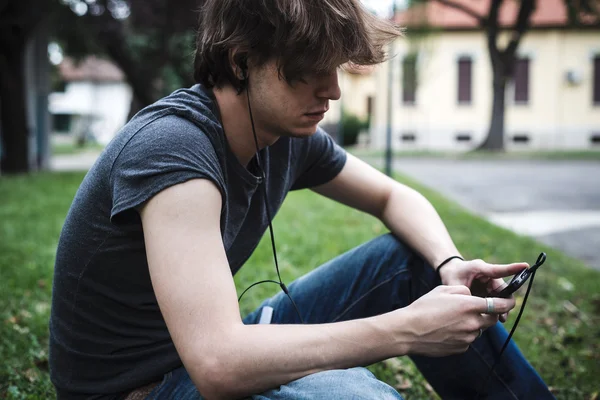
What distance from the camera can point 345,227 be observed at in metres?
6.05

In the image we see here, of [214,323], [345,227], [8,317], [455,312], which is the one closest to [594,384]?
[455,312]

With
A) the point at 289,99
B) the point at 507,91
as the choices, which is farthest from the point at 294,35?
the point at 507,91

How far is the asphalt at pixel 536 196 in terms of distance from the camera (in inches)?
255

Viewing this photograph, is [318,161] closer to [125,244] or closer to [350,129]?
[125,244]

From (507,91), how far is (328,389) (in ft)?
95.6

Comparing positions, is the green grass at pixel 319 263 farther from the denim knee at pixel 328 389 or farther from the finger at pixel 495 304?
the denim knee at pixel 328 389

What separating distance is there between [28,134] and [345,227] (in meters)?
9.80

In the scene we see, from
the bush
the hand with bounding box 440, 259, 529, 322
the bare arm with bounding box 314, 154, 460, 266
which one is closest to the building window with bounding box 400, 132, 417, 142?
the bush

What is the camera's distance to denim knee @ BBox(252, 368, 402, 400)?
4.22 feet

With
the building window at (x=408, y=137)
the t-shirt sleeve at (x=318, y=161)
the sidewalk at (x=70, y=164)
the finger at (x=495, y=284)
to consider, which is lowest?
the building window at (x=408, y=137)

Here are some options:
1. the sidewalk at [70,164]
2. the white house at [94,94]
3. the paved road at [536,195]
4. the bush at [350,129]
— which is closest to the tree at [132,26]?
the sidewalk at [70,164]

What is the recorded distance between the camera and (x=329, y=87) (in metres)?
1.60

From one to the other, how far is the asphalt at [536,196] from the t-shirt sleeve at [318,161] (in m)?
3.82

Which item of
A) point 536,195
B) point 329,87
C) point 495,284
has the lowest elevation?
point 536,195
